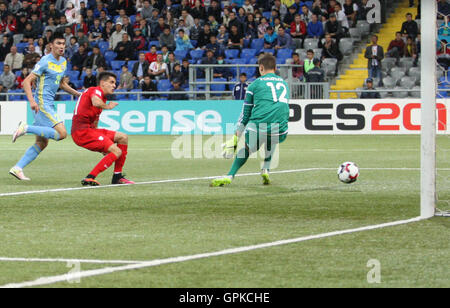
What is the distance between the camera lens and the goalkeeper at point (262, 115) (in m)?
11.5

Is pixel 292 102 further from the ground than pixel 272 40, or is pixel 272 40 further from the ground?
pixel 272 40

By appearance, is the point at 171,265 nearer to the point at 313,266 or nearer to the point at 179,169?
the point at 313,266

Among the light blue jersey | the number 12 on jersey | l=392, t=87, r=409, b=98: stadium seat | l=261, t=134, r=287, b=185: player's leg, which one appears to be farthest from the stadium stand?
the number 12 on jersey

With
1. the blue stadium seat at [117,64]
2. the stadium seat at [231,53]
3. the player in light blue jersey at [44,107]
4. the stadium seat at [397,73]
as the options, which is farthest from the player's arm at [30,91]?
the blue stadium seat at [117,64]

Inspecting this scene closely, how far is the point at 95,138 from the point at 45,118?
4.43 feet

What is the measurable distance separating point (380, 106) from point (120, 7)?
1204 centimetres

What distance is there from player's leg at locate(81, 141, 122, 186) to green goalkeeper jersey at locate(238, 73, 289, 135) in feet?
5.49

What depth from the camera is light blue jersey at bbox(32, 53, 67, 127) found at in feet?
41.7

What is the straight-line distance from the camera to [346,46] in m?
28.6

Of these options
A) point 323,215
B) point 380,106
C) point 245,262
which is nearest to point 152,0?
point 380,106

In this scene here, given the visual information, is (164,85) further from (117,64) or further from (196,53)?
(117,64)

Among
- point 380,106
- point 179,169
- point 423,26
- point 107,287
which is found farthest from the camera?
point 380,106

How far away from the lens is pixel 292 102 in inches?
1023

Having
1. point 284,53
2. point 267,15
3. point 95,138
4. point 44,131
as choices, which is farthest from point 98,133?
point 267,15
